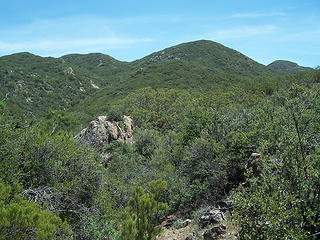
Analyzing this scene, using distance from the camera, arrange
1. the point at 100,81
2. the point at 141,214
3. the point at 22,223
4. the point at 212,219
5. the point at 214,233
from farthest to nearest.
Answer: the point at 100,81 < the point at 212,219 < the point at 214,233 < the point at 141,214 < the point at 22,223

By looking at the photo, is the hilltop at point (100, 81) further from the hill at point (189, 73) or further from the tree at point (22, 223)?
the tree at point (22, 223)

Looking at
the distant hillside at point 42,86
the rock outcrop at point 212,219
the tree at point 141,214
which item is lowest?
the rock outcrop at point 212,219

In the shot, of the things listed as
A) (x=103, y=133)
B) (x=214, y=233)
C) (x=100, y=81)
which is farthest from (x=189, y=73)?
(x=214, y=233)

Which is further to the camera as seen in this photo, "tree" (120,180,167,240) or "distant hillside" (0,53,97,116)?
"distant hillside" (0,53,97,116)

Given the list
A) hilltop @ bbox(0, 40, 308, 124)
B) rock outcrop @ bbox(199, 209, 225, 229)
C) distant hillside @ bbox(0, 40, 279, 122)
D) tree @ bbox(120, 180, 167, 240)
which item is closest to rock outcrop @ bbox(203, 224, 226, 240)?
rock outcrop @ bbox(199, 209, 225, 229)

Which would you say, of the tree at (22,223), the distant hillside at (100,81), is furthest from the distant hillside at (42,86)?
the tree at (22,223)

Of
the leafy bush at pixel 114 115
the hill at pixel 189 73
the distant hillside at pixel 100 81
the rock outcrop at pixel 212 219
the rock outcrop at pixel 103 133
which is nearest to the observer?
the rock outcrop at pixel 212 219

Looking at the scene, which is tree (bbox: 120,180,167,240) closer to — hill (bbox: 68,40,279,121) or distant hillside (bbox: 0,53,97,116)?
hill (bbox: 68,40,279,121)

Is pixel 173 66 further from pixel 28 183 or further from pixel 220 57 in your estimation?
pixel 28 183

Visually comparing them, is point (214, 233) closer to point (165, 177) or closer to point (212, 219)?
Answer: point (212, 219)

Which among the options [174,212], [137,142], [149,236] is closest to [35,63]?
[137,142]

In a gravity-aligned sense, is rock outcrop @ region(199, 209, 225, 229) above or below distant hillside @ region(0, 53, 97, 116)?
below

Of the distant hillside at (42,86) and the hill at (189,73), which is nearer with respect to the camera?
the distant hillside at (42,86)

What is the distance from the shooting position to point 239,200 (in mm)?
4969
